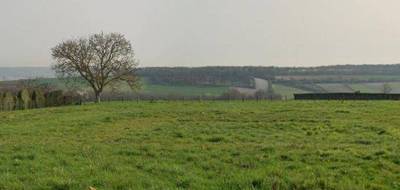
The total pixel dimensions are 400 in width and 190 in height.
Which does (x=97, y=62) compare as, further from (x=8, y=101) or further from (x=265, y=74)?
(x=265, y=74)

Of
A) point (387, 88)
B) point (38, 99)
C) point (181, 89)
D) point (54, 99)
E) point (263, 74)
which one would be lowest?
point (54, 99)

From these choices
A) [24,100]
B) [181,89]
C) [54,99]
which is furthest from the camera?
[181,89]

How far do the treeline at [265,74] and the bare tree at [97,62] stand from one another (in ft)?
92.4

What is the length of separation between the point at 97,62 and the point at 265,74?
50.7 metres

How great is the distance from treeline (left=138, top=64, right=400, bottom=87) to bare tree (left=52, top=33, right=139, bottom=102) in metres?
28.2

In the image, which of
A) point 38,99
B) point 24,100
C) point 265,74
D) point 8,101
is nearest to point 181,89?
point 265,74

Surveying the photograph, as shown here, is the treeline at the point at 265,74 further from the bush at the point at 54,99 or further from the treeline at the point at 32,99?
the bush at the point at 54,99

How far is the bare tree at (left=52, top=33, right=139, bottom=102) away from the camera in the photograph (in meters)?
59.3

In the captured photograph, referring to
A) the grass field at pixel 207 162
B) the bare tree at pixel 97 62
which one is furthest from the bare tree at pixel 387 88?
the grass field at pixel 207 162

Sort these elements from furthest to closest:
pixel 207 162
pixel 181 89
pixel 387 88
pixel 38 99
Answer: pixel 181 89
pixel 387 88
pixel 38 99
pixel 207 162

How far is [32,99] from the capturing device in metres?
49.5

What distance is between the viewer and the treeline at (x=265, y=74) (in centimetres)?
9362

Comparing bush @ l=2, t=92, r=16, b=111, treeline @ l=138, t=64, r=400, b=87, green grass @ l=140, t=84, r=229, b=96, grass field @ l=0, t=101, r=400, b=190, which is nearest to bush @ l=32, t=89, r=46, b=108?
bush @ l=2, t=92, r=16, b=111

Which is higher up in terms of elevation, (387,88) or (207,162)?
(387,88)
